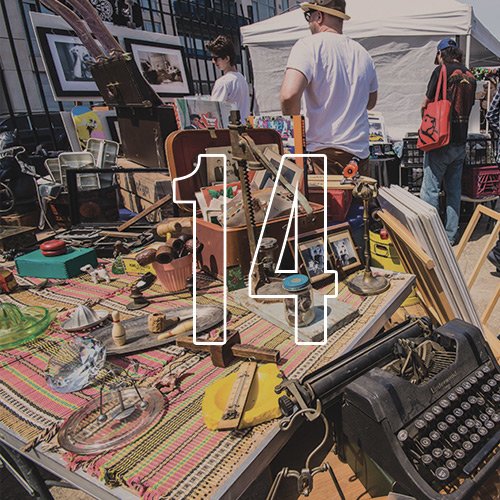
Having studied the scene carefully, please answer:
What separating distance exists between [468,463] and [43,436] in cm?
111

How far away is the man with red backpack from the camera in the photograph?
12.6 feet

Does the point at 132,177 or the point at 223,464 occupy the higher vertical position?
the point at 132,177

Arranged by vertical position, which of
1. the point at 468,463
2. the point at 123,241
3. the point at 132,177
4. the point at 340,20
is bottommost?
the point at 468,463

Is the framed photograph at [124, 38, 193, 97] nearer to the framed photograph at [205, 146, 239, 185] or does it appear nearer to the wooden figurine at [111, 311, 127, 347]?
the framed photograph at [205, 146, 239, 185]

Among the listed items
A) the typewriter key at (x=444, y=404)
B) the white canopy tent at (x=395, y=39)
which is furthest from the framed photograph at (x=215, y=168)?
the white canopy tent at (x=395, y=39)

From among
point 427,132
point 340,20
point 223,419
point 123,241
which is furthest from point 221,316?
point 427,132

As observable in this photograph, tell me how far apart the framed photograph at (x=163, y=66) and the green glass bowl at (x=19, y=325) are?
10.8 feet

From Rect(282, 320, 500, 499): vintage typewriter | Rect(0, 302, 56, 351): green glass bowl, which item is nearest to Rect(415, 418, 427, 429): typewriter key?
Rect(282, 320, 500, 499): vintage typewriter

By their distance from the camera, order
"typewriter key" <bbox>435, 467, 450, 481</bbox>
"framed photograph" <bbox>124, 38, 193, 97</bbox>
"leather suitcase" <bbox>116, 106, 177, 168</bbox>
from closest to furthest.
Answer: "typewriter key" <bbox>435, 467, 450, 481</bbox> < "leather suitcase" <bbox>116, 106, 177, 168</bbox> < "framed photograph" <bbox>124, 38, 193, 97</bbox>

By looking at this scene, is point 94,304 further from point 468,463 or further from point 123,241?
point 468,463

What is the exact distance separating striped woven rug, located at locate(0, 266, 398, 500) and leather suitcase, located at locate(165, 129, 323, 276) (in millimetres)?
217

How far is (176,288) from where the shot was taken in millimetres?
1815

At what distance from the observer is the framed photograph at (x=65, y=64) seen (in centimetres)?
354

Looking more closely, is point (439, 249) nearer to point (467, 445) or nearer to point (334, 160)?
point (334, 160)
